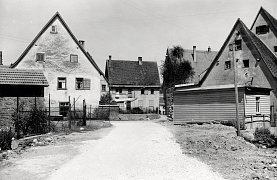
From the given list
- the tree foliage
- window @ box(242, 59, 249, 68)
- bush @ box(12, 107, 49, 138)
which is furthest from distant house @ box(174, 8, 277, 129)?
the tree foliage

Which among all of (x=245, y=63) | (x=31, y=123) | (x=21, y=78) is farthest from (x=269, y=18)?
(x=31, y=123)

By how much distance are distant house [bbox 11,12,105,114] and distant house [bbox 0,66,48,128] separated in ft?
34.9

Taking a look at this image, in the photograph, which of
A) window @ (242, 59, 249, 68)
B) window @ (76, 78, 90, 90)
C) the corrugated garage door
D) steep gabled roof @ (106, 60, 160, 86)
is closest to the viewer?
the corrugated garage door

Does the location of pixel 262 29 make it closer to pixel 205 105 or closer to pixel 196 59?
pixel 205 105

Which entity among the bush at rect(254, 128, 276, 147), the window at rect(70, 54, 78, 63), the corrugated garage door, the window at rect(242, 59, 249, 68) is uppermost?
the window at rect(70, 54, 78, 63)

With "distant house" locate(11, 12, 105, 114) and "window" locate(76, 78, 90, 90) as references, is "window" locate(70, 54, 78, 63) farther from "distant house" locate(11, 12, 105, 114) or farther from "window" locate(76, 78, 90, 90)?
"window" locate(76, 78, 90, 90)

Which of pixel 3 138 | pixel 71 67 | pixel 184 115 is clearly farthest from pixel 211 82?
pixel 3 138

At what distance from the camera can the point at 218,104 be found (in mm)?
26281

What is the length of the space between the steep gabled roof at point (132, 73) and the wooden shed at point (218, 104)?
2325 cm

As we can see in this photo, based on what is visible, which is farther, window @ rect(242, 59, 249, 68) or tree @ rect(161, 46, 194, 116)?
tree @ rect(161, 46, 194, 116)

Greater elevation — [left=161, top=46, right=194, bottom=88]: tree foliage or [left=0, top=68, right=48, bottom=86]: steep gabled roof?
[left=161, top=46, right=194, bottom=88]: tree foliage

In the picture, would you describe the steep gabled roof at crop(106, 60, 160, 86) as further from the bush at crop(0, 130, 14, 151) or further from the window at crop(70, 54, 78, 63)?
the bush at crop(0, 130, 14, 151)

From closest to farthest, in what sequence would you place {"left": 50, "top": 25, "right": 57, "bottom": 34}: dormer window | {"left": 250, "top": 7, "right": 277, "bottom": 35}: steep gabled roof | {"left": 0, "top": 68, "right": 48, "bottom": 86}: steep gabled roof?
{"left": 0, "top": 68, "right": 48, "bottom": 86}: steep gabled roof
{"left": 250, "top": 7, "right": 277, "bottom": 35}: steep gabled roof
{"left": 50, "top": 25, "right": 57, "bottom": 34}: dormer window

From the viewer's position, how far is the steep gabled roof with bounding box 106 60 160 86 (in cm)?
5212
